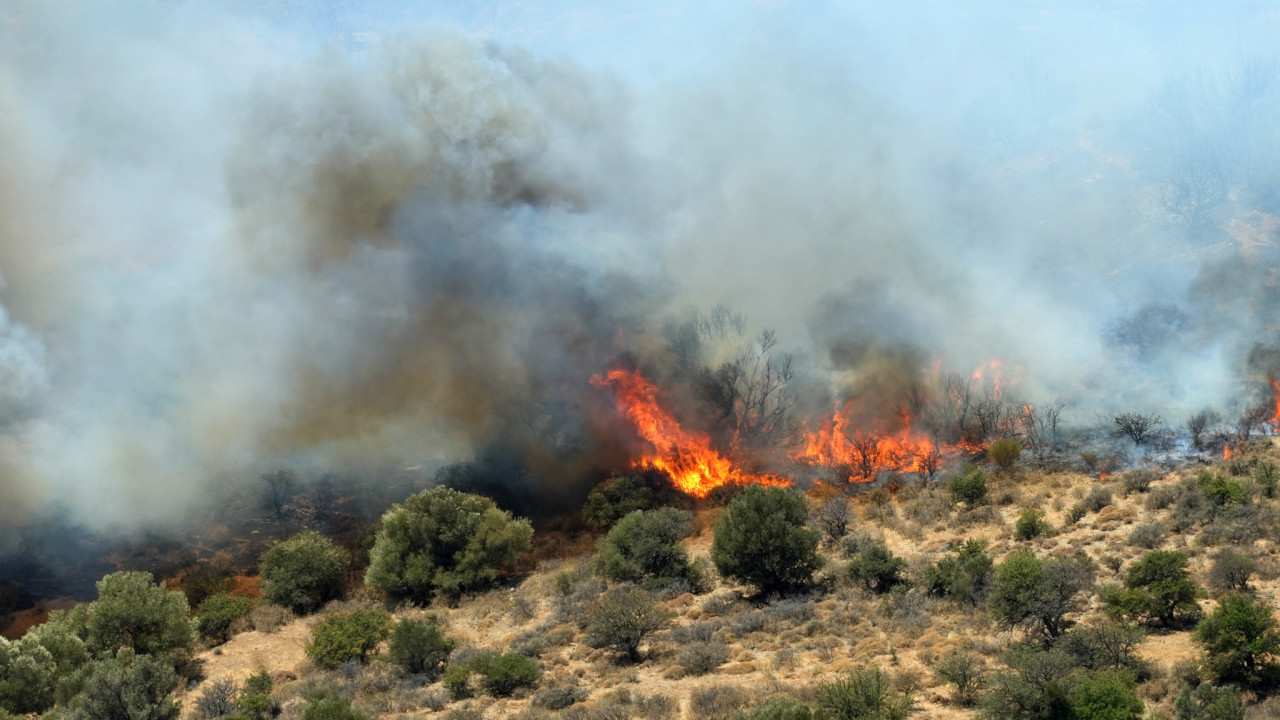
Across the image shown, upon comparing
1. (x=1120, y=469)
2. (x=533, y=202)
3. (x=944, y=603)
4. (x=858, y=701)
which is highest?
(x=533, y=202)

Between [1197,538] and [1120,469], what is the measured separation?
12.6 metres

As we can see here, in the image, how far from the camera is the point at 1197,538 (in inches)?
1140

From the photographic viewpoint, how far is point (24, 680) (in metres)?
28.4

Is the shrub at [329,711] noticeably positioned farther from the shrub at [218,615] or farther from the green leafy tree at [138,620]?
the shrub at [218,615]

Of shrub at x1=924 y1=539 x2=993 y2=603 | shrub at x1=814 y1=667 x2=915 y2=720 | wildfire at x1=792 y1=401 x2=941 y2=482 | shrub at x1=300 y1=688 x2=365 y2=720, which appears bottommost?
shrub at x1=814 y1=667 x2=915 y2=720

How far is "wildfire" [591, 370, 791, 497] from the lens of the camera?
160 ft

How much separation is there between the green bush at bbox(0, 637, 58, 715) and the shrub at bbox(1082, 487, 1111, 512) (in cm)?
3616

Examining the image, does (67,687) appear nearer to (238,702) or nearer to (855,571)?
(238,702)

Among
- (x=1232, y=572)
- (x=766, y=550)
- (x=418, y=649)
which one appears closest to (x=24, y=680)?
(x=418, y=649)

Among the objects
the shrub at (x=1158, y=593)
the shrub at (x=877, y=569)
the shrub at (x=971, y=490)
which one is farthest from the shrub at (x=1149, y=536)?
the shrub at (x=971, y=490)

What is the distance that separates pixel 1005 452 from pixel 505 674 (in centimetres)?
2786

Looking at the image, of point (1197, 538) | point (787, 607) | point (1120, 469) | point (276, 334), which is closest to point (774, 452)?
point (1120, 469)

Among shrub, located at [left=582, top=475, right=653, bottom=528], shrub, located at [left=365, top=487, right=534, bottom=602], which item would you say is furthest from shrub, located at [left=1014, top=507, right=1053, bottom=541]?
shrub, located at [left=365, top=487, right=534, bottom=602]

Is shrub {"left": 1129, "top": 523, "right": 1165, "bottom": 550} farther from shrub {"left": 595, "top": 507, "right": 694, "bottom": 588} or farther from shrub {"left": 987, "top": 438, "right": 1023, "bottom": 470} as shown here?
shrub {"left": 595, "top": 507, "right": 694, "bottom": 588}
